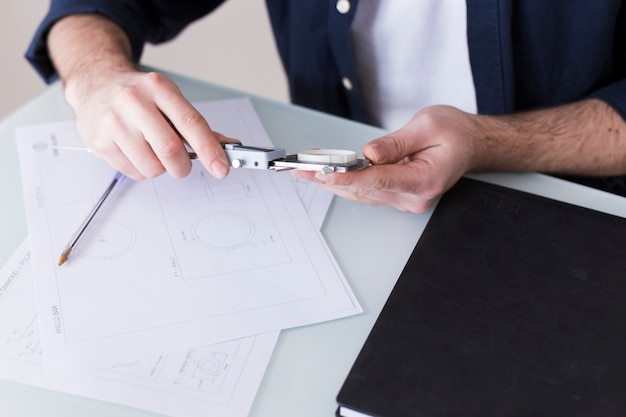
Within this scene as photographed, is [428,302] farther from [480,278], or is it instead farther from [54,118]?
[54,118]

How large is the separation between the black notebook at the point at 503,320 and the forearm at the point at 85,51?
1.53ft

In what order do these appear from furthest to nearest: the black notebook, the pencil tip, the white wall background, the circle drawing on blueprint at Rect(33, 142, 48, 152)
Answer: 1. the white wall background
2. the circle drawing on blueprint at Rect(33, 142, 48, 152)
3. the pencil tip
4. the black notebook

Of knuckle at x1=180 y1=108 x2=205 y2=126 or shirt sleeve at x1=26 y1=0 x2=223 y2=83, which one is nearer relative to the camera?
knuckle at x1=180 y1=108 x2=205 y2=126

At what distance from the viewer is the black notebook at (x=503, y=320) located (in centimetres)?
55

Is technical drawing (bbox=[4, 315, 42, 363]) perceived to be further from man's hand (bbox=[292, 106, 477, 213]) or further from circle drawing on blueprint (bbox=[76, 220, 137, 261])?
man's hand (bbox=[292, 106, 477, 213])

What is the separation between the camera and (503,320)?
0.61m

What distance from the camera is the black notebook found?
1.79ft

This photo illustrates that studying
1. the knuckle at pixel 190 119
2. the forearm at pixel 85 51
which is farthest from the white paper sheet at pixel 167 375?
the forearm at pixel 85 51

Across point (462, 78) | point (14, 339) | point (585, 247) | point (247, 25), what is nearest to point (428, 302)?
point (585, 247)

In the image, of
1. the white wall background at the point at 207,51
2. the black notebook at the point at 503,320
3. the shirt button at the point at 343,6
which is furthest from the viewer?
the white wall background at the point at 207,51

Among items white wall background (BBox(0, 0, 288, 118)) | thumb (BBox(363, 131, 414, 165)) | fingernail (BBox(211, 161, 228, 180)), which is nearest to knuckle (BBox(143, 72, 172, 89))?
fingernail (BBox(211, 161, 228, 180))

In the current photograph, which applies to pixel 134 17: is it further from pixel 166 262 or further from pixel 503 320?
pixel 503 320

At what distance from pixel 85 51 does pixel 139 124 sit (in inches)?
10.2

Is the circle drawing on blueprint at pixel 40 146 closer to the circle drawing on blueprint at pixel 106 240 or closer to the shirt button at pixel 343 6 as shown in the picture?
the circle drawing on blueprint at pixel 106 240
